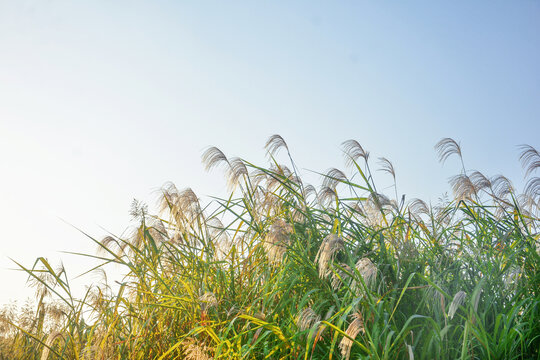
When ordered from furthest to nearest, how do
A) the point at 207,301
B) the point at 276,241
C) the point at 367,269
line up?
the point at 207,301
the point at 276,241
the point at 367,269

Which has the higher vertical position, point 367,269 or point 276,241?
point 276,241

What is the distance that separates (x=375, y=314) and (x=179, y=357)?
1.65m

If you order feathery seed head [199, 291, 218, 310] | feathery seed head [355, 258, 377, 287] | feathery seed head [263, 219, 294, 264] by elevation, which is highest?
feathery seed head [263, 219, 294, 264]

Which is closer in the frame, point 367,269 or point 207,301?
point 367,269

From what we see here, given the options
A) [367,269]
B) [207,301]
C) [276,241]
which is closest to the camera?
[367,269]

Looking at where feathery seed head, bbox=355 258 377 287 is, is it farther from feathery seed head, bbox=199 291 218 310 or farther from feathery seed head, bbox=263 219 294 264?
feathery seed head, bbox=199 291 218 310

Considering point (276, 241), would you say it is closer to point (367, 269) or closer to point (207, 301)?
point (367, 269)

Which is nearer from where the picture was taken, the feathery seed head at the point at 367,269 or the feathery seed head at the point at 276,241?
the feathery seed head at the point at 367,269

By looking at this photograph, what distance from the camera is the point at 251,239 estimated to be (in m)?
4.13

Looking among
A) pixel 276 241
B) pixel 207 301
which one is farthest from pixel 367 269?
pixel 207 301

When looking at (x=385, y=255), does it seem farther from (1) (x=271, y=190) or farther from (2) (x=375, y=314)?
(1) (x=271, y=190)

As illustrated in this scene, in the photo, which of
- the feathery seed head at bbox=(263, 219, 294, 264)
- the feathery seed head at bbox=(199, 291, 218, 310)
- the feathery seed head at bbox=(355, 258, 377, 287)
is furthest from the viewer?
the feathery seed head at bbox=(199, 291, 218, 310)

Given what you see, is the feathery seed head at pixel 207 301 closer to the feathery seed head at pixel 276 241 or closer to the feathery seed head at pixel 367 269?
the feathery seed head at pixel 276 241

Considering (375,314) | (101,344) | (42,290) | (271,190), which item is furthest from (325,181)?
(42,290)
